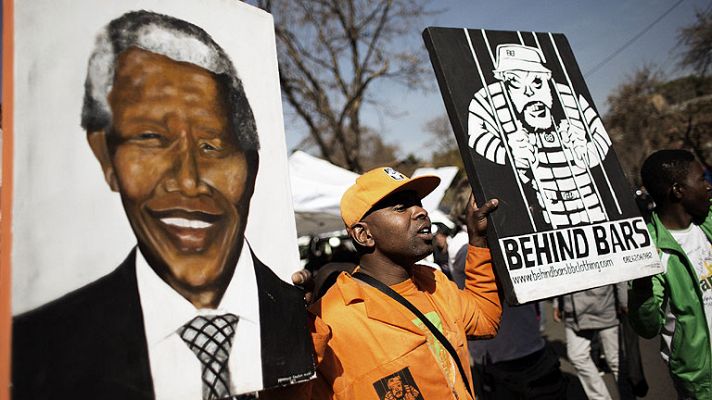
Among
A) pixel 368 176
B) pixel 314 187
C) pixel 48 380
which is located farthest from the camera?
pixel 314 187

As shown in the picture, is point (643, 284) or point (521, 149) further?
point (643, 284)

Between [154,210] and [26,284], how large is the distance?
1.09 feet

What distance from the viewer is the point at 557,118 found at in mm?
2145

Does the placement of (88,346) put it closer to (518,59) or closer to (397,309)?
(397,309)

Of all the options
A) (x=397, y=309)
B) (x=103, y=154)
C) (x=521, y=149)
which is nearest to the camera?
(x=103, y=154)

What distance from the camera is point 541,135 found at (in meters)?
2.06

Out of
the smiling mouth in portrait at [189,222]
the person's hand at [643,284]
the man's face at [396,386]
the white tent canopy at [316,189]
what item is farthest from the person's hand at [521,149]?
the white tent canopy at [316,189]

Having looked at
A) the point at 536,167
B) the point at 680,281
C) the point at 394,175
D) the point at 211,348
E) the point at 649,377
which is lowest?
the point at 649,377

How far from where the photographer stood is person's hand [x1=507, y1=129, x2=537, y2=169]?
77.4 inches

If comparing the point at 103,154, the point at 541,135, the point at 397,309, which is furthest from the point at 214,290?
the point at 541,135

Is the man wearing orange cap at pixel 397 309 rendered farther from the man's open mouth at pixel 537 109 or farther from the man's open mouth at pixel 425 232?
the man's open mouth at pixel 537 109

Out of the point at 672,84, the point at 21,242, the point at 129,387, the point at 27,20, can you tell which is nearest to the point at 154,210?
the point at 21,242

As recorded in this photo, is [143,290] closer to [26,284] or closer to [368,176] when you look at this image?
[26,284]

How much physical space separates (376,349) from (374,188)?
689mm
